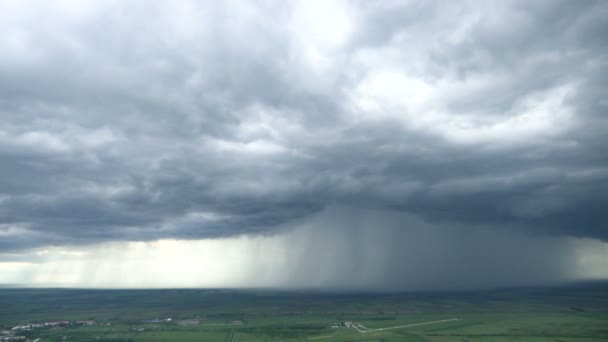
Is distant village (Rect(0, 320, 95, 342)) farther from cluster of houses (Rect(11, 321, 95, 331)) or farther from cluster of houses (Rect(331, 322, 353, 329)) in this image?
cluster of houses (Rect(331, 322, 353, 329))

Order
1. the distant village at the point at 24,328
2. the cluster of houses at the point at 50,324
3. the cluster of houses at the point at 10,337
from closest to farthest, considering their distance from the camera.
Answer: the cluster of houses at the point at 10,337, the distant village at the point at 24,328, the cluster of houses at the point at 50,324

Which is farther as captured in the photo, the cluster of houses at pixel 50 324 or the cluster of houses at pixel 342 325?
→ the cluster of houses at pixel 342 325

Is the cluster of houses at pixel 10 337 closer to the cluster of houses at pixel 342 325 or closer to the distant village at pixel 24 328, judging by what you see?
the distant village at pixel 24 328

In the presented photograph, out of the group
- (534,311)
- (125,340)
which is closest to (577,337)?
(534,311)

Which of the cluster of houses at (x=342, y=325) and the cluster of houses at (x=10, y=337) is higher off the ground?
the cluster of houses at (x=10, y=337)

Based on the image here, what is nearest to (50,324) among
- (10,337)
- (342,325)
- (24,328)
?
(24,328)

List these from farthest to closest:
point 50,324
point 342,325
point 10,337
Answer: point 50,324
point 342,325
point 10,337

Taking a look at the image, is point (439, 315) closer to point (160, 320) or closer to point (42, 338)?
point (160, 320)

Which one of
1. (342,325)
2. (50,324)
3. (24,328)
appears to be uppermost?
(24,328)

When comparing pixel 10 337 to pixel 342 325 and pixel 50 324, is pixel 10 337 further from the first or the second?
pixel 342 325

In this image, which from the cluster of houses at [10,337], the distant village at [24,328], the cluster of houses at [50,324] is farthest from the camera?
the cluster of houses at [50,324]

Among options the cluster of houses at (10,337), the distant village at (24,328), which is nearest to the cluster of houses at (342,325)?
the distant village at (24,328)
